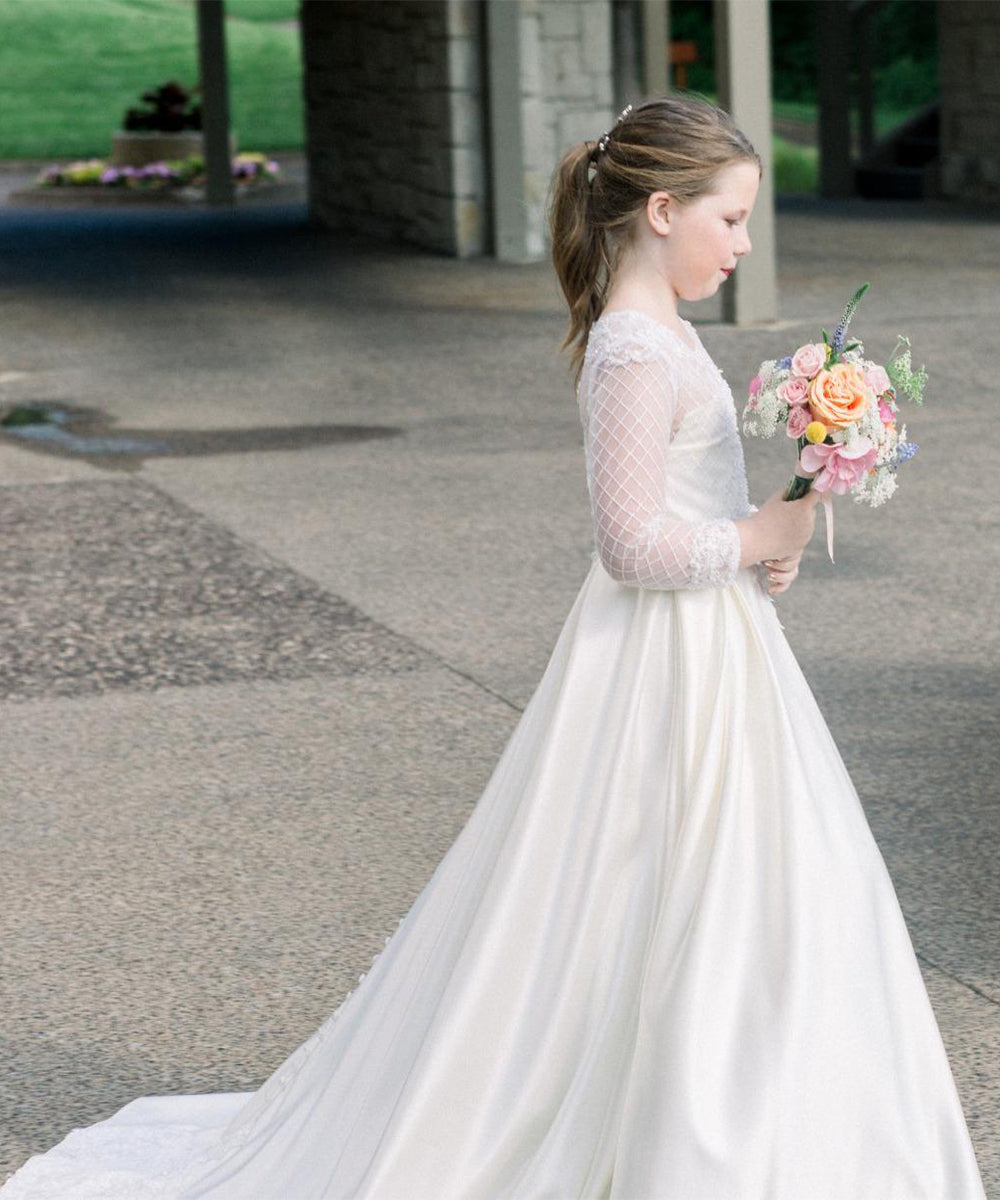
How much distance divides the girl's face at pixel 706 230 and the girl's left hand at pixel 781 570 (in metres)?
0.38

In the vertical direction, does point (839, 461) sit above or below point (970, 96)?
below

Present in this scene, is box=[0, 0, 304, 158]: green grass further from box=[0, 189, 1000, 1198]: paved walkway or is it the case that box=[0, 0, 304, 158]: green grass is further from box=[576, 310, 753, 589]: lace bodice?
box=[576, 310, 753, 589]: lace bodice

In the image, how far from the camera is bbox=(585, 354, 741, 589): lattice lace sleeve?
2.77 m

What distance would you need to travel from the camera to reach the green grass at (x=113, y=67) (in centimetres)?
3841

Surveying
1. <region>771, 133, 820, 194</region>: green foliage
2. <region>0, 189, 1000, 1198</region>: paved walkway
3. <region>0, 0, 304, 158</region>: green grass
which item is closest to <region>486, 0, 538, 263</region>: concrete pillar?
<region>0, 189, 1000, 1198</region>: paved walkway

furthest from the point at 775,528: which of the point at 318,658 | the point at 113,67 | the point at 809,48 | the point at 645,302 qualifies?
the point at 113,67

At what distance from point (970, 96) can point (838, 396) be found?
18547 mm

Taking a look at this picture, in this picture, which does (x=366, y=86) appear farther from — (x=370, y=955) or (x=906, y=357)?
(x=906, y=357)

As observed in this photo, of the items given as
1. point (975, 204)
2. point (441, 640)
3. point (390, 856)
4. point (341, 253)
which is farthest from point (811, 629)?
point (975, 204)

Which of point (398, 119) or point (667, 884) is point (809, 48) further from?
point (667, 884)

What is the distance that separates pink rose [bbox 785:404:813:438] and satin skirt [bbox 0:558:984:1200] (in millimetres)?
279

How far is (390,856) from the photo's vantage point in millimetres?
4707

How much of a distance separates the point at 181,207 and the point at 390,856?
22.5 m

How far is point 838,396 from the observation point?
270 cm
